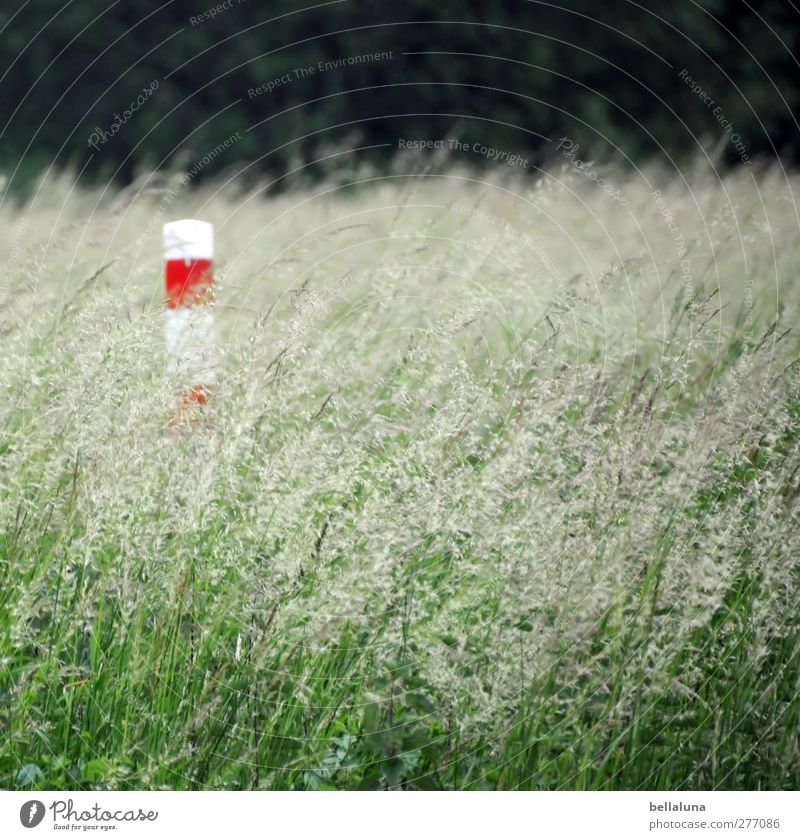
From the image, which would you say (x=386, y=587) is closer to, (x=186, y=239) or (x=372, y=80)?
(x=186, y=239)

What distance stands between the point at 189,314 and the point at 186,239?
1.63 feet

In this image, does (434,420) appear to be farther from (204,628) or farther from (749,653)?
(749,653)

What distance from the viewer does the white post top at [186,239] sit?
8.79 ft

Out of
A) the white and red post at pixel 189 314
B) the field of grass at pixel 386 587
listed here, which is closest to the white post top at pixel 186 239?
the white and red post at pixel 189 314

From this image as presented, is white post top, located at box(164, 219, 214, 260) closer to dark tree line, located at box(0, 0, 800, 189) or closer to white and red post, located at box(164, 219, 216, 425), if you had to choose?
white and red post, located at box(164, 219, 216, 425)

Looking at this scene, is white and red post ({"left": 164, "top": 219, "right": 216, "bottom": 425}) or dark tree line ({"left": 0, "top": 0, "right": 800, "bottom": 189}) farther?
dark tree line ({"left": 0, "top": 0, "right": 800, "bottom": 189})

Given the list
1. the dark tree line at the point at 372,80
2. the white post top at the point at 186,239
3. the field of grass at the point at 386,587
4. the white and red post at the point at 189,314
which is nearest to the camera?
the field of grass at the point at 386,587

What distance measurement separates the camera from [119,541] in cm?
198

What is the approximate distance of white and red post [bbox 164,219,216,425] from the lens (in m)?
2.16

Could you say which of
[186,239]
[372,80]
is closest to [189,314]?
[186,239]

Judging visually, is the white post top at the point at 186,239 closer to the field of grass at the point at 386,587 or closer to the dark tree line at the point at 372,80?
the field of grass at the point at 386,587

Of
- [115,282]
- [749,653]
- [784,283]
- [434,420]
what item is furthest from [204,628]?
[784,283]

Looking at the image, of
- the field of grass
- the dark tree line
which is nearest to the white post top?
the field of grass
